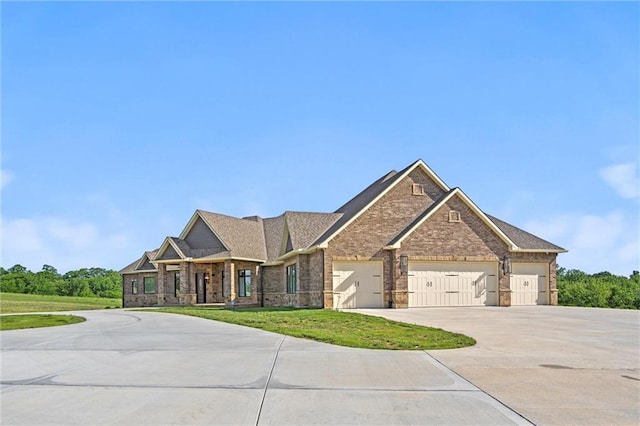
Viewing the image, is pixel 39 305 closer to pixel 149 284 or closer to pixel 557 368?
pixel 149 284

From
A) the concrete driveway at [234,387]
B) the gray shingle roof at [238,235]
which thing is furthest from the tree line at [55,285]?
the concrete driveway at [234,387]

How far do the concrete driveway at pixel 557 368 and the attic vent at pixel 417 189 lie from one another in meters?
12.6

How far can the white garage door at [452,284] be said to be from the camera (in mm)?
26156

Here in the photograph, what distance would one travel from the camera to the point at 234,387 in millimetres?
7289

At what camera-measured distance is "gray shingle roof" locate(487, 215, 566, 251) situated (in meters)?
28.7

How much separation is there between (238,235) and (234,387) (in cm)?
A: 3036

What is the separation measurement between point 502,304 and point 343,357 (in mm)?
19025

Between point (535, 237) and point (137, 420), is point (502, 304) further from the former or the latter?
point (137, 420)

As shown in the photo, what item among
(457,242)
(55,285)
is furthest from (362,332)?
(55,285)

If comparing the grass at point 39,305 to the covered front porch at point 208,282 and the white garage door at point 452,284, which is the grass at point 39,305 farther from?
the white garage door at point 452,284

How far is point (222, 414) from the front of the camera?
595cm

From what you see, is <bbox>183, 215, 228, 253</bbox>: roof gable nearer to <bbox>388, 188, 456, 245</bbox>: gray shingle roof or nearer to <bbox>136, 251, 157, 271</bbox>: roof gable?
<bbox>136, 251, 157, 271</bbox>: roof gable

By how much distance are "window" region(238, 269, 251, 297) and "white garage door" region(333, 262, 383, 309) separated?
37.9ft

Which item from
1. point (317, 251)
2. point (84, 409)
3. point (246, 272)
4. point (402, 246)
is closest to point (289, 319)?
point (317, 251)
